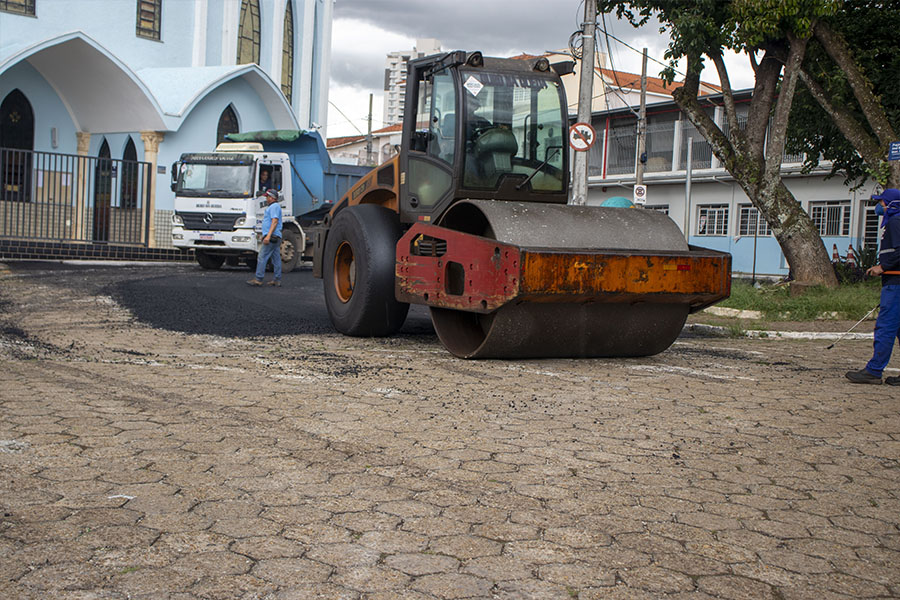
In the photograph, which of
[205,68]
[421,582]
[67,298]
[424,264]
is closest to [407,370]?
[424,264]

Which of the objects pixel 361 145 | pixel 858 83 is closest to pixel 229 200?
pixel 858 83

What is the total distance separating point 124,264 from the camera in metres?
Result: 23.9

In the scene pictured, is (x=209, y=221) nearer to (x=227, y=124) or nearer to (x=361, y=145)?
(x=227, y=124)

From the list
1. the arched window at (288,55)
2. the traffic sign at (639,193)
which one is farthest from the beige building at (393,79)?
the traffic sign at (639,193)

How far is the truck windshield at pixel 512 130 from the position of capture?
903 centimetres

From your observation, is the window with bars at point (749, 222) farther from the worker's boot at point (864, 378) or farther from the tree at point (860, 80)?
the worker's boot at point (864, 378)

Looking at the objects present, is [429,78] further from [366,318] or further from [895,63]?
[895,63]

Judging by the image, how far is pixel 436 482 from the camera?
14.8 feet

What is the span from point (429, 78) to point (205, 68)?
23.2 metres

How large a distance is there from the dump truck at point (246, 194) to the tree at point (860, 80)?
36.3 feet

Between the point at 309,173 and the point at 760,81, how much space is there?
1068cm

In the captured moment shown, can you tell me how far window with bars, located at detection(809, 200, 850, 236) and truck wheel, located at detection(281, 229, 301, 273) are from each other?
18972 millimetres

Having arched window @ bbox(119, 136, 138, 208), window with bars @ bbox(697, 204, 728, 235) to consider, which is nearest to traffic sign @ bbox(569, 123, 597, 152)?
arched window @ bbox(119, 136, 138, 208)

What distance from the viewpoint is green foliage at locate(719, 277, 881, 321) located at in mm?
14734
